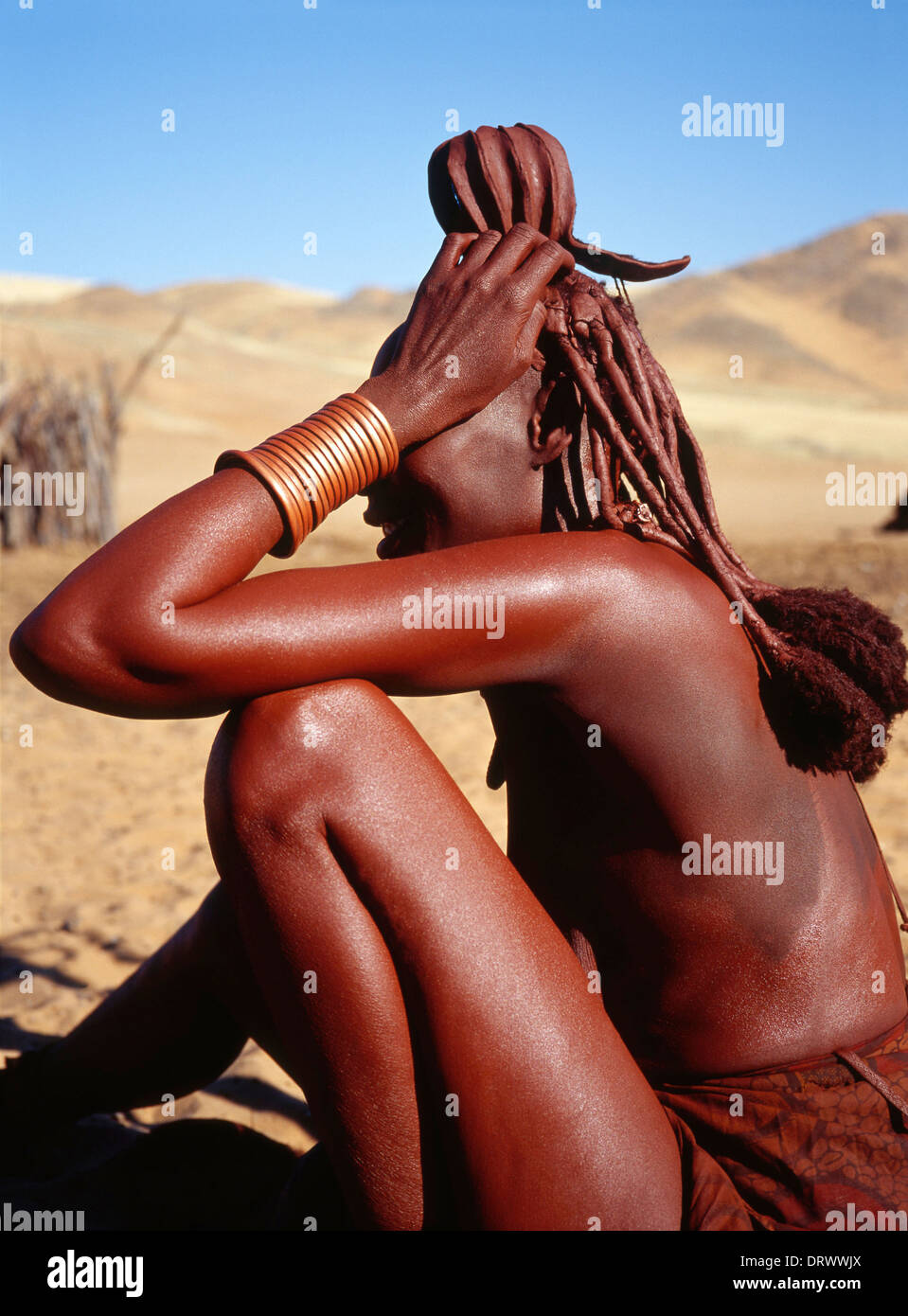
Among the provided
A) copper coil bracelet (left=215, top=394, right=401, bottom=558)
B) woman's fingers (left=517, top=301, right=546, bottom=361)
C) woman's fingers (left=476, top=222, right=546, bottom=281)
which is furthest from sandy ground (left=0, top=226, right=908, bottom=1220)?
woman's fingers (left=476, top=222, right=546, bottom=281)

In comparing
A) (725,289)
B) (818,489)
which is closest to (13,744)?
(818,489)

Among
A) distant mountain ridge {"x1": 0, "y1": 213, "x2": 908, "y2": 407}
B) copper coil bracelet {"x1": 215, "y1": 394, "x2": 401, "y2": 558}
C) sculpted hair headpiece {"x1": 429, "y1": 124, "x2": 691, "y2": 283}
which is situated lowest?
copper coil bracelet {"x1": 215, "y1": 394, "x2": 401, "y2": 558}

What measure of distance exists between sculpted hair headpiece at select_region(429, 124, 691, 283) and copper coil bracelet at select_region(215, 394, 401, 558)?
1.50 ft

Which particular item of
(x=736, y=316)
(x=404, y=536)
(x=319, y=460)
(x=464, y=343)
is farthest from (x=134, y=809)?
(x=736, y=316)

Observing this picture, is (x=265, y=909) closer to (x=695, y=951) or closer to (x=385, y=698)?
(x=385, y=698)

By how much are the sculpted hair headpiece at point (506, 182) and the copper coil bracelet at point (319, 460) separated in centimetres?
46

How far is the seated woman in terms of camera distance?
162cm

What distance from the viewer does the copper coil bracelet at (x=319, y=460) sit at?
1774 mm

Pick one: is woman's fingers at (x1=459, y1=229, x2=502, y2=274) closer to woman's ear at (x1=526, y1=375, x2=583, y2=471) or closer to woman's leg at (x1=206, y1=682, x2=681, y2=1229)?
woman's ear at (x1=526, y1=375, x2=583, y2=471)

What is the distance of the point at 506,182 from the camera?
79.6 inches

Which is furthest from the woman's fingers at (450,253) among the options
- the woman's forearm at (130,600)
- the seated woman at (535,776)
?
the woman's forearm at (130,600)

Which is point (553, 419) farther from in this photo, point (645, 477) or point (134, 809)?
point (134, 809)

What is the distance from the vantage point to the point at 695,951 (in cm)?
179

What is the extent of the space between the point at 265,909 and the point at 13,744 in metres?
5.10
